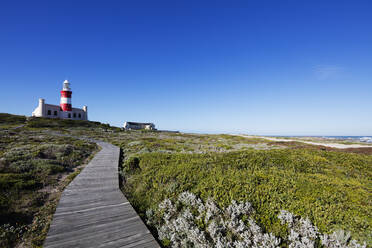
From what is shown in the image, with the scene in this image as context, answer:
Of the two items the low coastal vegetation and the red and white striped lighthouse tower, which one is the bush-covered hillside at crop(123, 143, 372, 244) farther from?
the red and white striped lighthouse tower

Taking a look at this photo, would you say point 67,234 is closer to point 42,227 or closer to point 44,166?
point 42,227

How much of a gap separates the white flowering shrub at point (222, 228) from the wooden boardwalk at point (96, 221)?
73 centimetres

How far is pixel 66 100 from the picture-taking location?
202 ft

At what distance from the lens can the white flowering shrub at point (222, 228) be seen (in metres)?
3.41

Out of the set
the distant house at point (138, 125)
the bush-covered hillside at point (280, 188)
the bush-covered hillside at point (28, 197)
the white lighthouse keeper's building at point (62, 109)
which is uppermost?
the white lighthouse keeper's building at point (62, 109)

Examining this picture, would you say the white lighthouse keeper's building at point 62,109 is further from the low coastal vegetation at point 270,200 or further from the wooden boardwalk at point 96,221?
the low coastal vegetation at point 270,200

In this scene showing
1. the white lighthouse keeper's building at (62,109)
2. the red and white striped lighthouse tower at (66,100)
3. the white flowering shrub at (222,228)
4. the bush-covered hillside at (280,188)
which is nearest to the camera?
the white flowering shrub at (222,228)

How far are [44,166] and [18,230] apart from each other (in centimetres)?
646

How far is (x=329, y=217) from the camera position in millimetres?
3578

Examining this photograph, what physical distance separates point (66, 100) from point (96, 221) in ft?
248

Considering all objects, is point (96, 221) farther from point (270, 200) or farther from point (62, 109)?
point (62, 109)

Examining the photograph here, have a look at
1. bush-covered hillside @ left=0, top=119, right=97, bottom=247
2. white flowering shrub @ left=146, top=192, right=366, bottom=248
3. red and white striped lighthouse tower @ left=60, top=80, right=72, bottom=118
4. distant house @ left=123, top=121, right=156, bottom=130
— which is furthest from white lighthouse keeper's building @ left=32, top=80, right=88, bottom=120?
white flowering shrub @ left=146, top=192, right=366, bottom=248

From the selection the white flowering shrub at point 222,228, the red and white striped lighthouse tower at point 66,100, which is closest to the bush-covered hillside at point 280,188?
the white flowering shrub at point 222,228

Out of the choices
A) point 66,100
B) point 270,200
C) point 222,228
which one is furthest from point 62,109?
point 270,200
